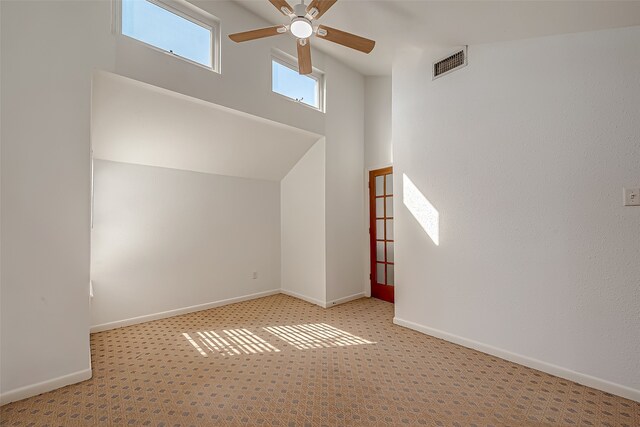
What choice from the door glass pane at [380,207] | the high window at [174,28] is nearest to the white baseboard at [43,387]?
the high window at [174,28]

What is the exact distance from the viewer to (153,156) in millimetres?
3533

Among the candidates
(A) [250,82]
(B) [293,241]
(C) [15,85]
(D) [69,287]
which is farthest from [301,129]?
(D) [69,287]

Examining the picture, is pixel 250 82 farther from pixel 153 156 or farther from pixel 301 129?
pixel 153 156

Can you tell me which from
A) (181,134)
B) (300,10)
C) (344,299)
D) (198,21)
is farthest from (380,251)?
(198,21)

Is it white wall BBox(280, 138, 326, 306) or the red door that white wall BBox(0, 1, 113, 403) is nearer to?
white wall BBox(280, 138, 326, 306)

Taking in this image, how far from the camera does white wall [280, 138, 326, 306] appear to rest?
4289 millimetres

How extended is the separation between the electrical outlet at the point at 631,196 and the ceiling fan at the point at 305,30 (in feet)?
6.96

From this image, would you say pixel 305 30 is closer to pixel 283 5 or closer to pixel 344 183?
Result: pixel 283 5

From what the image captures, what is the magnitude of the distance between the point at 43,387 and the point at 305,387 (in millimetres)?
1900

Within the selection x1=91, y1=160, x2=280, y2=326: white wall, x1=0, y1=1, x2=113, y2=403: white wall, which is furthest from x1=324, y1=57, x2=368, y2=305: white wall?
x1=0, y1=1, x2=113, y2=403: white wall


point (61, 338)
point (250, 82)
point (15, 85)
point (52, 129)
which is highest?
point (250, 82)

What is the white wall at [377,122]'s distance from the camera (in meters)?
4.57

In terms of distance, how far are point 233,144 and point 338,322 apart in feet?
8.53

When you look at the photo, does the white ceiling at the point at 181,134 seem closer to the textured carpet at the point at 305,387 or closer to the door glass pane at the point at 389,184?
the door glass pane at the point at 389,184
